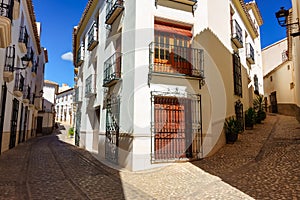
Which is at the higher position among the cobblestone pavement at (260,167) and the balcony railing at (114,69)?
the balcony railing at (114,69)

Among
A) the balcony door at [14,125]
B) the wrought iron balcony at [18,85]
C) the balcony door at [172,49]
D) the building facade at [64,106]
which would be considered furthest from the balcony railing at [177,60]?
the building facade at [64,106]

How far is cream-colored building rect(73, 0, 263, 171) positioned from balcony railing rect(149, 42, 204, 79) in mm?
35

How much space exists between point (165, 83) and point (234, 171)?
349 centimetres

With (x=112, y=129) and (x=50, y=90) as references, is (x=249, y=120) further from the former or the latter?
(x=50, y=90)

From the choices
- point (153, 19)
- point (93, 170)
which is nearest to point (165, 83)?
point (153, 19)

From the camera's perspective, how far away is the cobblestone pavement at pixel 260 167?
4414 mm

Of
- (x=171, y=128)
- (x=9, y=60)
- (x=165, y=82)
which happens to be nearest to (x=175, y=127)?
(x=171, y=128)

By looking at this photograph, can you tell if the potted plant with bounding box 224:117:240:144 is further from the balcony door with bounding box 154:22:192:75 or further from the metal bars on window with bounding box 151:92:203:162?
the balcony door with bounding box 154:22:192:75

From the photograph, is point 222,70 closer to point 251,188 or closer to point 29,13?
point 251,188

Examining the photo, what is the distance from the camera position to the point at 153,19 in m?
7.86

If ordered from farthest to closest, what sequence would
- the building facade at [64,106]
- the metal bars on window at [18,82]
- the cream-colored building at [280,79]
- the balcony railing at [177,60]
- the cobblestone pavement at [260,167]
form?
the building facade at [64,106]
the cream-colored building at [280,79]
the metal bars on window at [18,82]
the balcony railing at [177,60]
the cobblestone pavement at [260,167]

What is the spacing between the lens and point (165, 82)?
768 cm

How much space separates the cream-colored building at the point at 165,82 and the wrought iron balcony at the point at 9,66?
14.9 ft

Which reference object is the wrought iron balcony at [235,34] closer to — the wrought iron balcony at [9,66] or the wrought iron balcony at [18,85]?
the wrought iron balcony at [9,66]
